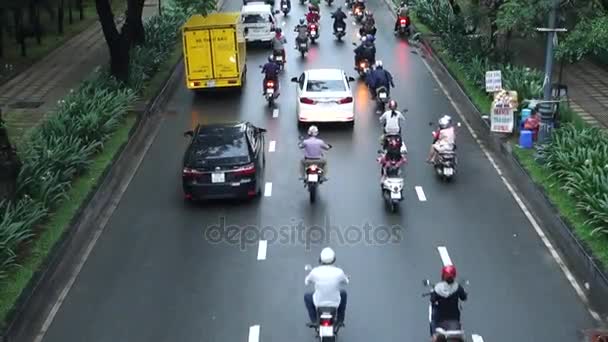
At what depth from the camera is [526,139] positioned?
2098 centimetres

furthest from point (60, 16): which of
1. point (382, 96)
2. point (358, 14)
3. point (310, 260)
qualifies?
point (310, 260)

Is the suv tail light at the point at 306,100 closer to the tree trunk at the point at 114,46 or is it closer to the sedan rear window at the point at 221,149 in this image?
the sedan rear window at the point at 221,149

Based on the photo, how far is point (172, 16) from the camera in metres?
42.3

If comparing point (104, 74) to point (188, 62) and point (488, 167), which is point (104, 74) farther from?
point (488, 167)

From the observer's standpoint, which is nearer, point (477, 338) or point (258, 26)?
point (477, 338)

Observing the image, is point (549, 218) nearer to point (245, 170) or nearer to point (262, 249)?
point (262, 249)

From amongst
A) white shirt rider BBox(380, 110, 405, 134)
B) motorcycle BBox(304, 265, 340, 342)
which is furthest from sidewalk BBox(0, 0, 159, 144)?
motorcycle BBox(304, 265, 340, 342)

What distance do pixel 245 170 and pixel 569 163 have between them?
642cm

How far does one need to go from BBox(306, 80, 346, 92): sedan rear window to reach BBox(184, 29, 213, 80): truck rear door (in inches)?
200

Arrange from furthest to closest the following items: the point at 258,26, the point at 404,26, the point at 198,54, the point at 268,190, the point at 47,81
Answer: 1. the point at 404,26
2. the point at 258,26
3. the point at 47,81
4. the point at 198,54
5. the point at 268,190

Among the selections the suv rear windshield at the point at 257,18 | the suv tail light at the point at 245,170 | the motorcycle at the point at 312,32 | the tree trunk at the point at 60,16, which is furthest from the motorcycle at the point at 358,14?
the suv tail light at the point at 245,170

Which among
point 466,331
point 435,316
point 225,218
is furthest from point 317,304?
point 225,218

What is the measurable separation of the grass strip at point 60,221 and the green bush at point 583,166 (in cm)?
892

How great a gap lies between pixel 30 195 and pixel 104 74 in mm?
11608
